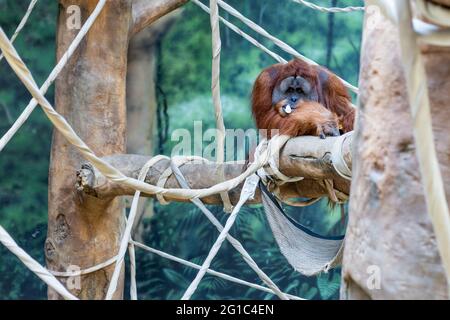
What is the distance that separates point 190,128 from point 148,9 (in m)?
1.31

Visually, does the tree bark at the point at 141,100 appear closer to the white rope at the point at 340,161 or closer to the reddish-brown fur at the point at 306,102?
the reddish-brown fur at the point at 306,102

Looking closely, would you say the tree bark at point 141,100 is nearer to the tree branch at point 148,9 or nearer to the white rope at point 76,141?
the tree branch at point 148,9

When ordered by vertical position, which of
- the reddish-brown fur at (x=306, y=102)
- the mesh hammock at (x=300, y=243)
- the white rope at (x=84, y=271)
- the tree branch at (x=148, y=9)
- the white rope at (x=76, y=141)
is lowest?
the white rope at (x=84, y=271)

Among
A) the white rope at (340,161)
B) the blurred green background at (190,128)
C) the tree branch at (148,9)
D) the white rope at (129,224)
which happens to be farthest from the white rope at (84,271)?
the blurred green background at (190,128)

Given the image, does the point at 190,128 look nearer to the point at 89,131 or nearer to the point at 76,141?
the point at 89,131

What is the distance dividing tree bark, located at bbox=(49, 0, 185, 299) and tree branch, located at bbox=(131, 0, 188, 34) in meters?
0.07

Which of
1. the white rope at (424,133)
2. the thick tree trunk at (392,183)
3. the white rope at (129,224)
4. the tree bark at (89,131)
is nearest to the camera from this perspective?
the white rope at (424,133)

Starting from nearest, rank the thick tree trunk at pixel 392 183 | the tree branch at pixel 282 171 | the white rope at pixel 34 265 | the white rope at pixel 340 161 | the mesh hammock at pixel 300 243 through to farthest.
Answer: the thick tree trunk at pixel 392 183 → the white rope at pixel 34 265 → the white rope at pixel 340 161 → the tree branch at pixel 282 171 → the mesh hammock at pixel 300 243

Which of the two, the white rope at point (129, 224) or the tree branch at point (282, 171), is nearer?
the tree branch at point (282, 171)

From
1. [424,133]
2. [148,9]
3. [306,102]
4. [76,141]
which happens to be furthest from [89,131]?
[424,133]

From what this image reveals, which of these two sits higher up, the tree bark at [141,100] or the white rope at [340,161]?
the tree bark at [141,100]

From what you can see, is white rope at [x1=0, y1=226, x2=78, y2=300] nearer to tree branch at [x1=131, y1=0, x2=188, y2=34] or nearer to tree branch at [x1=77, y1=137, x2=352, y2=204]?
tree branch at [x1=77, y1=137, x2=352, y2=204]

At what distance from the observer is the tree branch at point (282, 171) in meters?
2.06

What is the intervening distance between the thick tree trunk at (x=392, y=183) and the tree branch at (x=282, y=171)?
2.85ft
